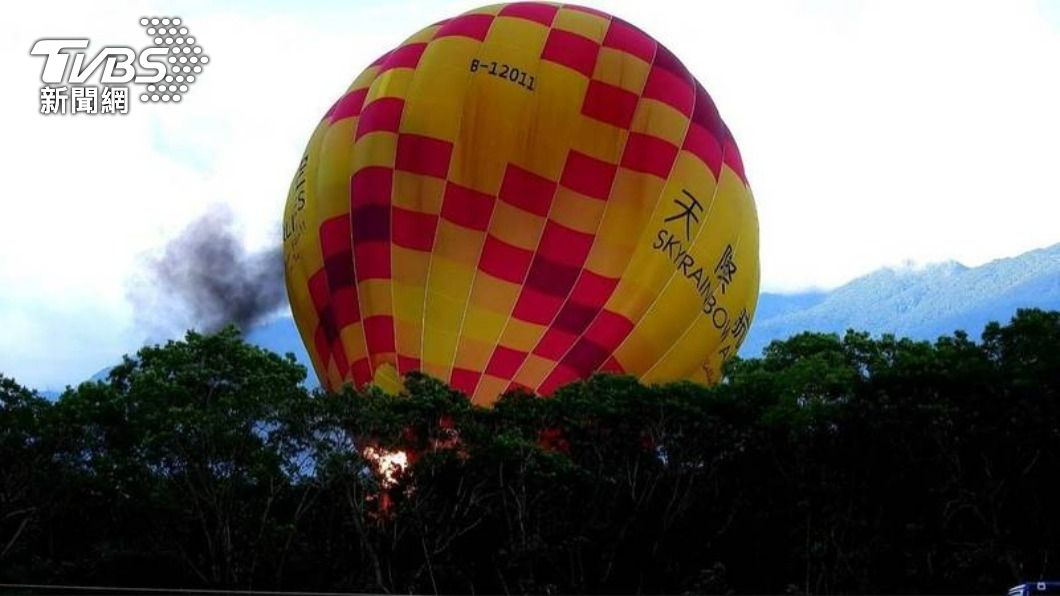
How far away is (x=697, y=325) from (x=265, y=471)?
1037 cm

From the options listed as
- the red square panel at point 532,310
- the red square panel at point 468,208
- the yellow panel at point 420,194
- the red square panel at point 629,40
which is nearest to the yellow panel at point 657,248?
the red square panel at point 532,310

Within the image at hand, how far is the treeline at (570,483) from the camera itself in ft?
115

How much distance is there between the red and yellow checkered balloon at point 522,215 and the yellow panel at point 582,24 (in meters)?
0.05

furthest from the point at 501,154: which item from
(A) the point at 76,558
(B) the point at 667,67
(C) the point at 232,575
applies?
(A) the point at 76,558

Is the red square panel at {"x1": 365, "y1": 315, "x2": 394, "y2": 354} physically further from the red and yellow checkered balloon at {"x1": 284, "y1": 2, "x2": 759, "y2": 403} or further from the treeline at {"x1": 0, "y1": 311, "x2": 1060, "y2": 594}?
the treeline at {"x1": 0, "y1": 311, "x2": 1060, "y2": 594}

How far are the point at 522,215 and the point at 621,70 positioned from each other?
4.20m

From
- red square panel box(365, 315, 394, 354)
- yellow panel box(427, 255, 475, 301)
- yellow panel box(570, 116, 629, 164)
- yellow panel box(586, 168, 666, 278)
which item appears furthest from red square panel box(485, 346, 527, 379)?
yellow panel box(570, 116, 629, 164)

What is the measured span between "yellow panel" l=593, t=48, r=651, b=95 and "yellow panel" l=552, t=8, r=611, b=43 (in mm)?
557

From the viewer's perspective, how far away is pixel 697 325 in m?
38.2

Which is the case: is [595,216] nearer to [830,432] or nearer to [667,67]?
[667,67]

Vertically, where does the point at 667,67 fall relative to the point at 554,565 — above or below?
above

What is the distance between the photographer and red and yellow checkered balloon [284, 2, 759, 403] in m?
36.1

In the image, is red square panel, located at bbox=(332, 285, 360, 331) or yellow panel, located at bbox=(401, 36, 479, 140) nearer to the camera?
yellow panel, located at bbox=(401, 36, 479, 140)

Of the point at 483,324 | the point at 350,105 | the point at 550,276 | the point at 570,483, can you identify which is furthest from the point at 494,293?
the point at 350,105
